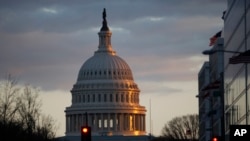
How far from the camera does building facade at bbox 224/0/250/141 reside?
2362 inches

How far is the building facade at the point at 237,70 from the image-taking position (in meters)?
60.0

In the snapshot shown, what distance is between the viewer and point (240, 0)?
63188 millimetres

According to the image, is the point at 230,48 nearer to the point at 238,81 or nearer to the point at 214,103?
the point at 238,81

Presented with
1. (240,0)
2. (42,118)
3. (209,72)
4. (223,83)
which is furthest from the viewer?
(42,118)

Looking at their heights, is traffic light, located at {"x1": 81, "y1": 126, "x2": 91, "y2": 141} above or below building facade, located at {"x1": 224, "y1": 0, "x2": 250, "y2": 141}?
below

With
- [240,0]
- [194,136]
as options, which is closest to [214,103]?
[240,0]

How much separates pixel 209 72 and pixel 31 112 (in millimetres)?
22727

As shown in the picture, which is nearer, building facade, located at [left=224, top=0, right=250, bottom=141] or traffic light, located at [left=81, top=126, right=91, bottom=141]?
traffic light, located at [left=81, top=126, right=91, bottom=141]

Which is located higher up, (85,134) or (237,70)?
(237,70)

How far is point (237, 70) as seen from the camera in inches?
2589

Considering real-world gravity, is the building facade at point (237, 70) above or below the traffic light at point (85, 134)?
above

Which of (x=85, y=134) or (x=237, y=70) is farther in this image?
(x=237, y=70)

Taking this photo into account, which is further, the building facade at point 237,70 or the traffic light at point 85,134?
the building facade at point 237,70

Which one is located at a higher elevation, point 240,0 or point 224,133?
point 240,0
